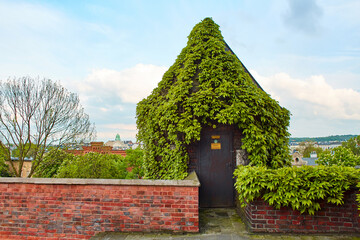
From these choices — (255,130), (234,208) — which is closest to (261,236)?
(234,208)

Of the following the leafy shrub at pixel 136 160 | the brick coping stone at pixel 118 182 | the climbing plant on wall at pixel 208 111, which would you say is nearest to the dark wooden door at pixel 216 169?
the climbing plant on wall at pixel 208 111

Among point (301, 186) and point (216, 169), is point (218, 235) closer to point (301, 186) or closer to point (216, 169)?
point (301, 186)

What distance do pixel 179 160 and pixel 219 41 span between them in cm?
374

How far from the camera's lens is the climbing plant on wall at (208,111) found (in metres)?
6.33

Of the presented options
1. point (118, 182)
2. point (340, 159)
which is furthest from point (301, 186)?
point (340, 159)

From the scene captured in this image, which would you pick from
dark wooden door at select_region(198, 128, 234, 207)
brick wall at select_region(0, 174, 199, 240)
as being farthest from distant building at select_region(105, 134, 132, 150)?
brick wall at select_region(0, 174, 199, 240)

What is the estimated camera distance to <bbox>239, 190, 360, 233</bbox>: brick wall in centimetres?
454

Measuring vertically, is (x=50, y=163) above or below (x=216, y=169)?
below

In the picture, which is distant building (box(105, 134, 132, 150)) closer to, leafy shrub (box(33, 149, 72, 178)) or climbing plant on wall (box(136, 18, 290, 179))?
leafy shrub (box(33, 149, 72, 178))

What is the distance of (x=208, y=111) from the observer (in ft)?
21.3

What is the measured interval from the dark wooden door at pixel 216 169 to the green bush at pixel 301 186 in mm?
2089

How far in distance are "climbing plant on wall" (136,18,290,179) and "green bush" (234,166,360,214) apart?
1.82m

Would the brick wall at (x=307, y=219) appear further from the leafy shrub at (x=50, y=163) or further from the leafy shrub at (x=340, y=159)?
the leafy shrub at (x=50, y=163)

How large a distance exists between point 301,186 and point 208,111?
2.96m
